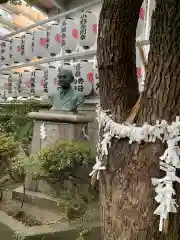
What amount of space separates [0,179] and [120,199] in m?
3.05

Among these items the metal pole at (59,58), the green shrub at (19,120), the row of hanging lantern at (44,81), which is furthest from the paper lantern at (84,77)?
the green shrub at (19,120)

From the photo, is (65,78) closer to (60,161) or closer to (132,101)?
(60,161)

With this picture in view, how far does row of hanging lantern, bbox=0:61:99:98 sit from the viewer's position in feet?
18.5

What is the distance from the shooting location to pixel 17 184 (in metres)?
4.62

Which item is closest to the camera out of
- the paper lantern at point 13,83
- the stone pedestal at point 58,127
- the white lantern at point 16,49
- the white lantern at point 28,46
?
the stone pedestal at point 58,127

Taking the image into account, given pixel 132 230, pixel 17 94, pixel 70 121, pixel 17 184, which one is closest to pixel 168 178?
pixel 132 230

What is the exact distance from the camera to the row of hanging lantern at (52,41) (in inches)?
222

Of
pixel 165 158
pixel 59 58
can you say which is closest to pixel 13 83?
pixel 59 58

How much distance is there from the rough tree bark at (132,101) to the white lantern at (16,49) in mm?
Result: 5895

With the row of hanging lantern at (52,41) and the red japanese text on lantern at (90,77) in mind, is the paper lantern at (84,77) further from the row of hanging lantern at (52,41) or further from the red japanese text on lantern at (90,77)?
the row of hanging lantern at (52,41)

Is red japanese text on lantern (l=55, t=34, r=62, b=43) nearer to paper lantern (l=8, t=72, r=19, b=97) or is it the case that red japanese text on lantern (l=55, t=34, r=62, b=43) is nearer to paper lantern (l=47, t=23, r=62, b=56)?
paper lantern (l=47, t=23, r=62, b=56)

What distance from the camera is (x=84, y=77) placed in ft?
18.6

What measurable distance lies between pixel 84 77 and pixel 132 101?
395 centimetres

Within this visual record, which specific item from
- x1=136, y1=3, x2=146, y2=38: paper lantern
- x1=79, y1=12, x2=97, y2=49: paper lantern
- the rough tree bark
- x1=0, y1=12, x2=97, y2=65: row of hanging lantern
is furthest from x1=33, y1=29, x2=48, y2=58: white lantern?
the rough tree bark
